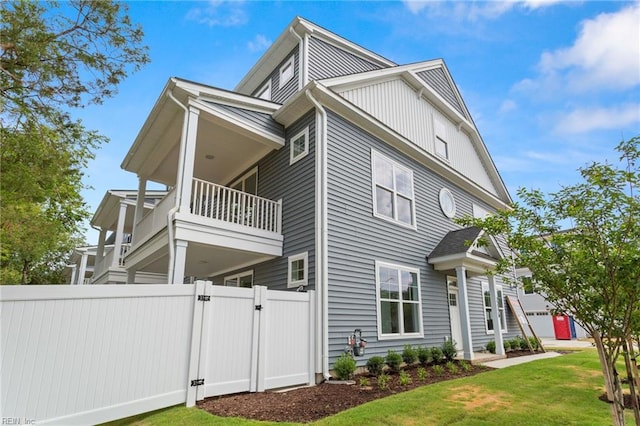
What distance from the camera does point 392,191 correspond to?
9.83m

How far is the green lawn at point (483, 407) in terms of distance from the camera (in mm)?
4344

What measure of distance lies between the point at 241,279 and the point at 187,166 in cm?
424

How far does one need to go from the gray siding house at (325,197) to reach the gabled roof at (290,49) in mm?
46

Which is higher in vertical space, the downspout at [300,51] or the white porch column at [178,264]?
the downspout at [300,51]

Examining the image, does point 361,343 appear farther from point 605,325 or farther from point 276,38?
point 276,38

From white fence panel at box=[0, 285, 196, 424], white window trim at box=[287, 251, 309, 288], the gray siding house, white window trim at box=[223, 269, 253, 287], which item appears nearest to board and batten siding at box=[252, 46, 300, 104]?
Result: the gray siding house

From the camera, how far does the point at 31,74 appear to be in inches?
263

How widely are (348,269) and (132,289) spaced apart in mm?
4495

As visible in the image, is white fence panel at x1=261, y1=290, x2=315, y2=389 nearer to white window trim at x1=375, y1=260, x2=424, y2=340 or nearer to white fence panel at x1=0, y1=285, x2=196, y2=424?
white fence panel at x1=0, y1=285, x2=196, y2=424

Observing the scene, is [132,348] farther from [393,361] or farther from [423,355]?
[423,355]

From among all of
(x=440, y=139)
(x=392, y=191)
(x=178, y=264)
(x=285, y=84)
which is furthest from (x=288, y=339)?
(x=440, y=139)

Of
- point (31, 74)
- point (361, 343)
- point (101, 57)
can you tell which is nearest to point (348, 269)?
point (361, 343)

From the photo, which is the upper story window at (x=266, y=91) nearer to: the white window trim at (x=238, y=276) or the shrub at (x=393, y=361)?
the white window trim at (x=238, y=276)

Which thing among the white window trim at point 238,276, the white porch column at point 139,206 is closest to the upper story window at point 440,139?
the white window trim at point 238,276
